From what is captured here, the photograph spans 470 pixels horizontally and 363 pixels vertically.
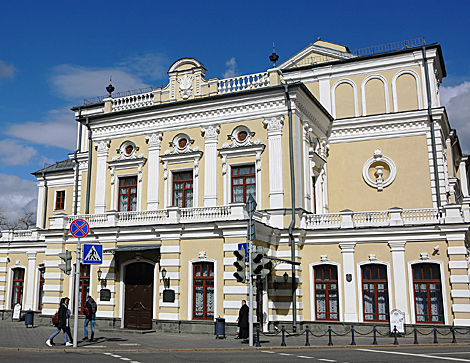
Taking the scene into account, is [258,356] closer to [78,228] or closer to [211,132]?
[78,228]

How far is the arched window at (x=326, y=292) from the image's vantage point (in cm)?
2658

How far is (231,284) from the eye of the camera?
78.4 feet

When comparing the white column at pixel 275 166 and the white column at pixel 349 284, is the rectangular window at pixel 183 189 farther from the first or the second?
the white column at pixel 349 284

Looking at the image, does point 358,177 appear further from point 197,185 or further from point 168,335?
point 168,335

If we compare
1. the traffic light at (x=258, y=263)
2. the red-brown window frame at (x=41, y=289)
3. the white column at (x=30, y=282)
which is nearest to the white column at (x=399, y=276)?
the traffic light at (x=258, y=263)

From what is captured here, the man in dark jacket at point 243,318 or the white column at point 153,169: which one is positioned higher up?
the white column at point 153,169

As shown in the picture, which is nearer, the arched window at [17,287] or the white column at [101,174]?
the white column at [101,174]

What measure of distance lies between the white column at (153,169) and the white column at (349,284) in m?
11.0

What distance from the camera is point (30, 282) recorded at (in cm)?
3641

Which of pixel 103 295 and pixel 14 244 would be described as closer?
pixel 103 295

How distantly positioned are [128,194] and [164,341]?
38.4 ft

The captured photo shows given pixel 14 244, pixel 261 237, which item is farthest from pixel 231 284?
pixel 14 244

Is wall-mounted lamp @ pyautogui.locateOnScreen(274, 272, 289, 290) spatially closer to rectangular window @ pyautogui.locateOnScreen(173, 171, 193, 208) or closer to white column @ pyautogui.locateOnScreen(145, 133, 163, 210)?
rectangular window @ pyautogui.locateOnScreen(173, 171, 193, 208)

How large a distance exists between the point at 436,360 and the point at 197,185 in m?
16.7
